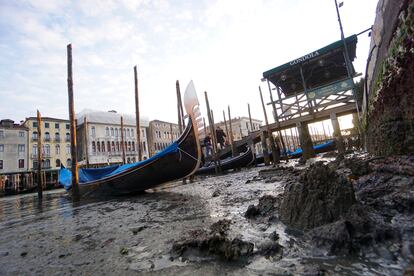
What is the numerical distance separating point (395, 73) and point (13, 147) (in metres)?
44.1

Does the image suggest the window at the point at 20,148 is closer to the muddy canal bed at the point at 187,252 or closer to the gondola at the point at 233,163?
the gondola at the point at 233,163

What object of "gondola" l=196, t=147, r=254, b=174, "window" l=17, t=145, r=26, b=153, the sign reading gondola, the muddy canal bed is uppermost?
"window" l=17, t=145, r=26, b=153

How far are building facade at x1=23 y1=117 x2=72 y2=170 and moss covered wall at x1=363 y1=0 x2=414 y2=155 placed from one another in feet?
136

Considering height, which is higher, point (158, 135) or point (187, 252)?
point (158, 135)

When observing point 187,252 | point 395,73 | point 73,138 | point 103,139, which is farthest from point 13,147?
point 395,73

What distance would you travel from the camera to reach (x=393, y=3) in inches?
114

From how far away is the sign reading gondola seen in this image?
1120cm

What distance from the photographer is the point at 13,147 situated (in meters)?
33.8

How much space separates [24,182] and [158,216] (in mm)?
38850

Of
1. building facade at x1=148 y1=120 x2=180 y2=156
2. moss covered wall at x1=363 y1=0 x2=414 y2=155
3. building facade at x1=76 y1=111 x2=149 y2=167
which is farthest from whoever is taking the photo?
building facade at x1=148 y1=120 x2=180 y2=156

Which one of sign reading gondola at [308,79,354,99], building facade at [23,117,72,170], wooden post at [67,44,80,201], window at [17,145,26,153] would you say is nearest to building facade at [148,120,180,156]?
building facade at [23,117,72,170]

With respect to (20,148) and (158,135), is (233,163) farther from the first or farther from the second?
(20,148)

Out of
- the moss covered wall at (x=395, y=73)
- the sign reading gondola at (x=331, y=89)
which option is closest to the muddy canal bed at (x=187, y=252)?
the moss covered wall at (x=395, y=73)

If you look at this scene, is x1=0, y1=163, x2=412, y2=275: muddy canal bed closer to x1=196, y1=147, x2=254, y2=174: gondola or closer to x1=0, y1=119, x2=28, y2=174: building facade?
x1=196, y1=147, x2=254, y2=174: gondola
